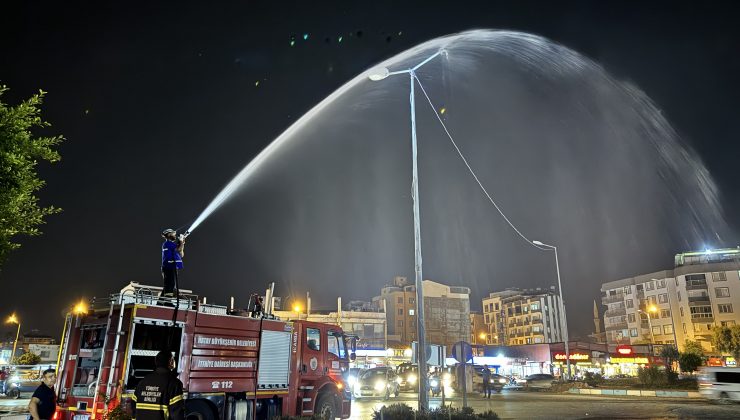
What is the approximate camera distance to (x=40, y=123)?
40.4 feet

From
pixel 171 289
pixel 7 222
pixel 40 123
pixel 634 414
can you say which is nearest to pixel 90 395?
pixel 171 289

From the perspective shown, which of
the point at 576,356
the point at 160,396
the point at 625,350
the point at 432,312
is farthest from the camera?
the point at 432,312

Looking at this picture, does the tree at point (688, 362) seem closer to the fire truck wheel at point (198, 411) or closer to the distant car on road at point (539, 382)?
the distant car on road at point (539, 382)

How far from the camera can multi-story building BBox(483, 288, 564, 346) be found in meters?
117

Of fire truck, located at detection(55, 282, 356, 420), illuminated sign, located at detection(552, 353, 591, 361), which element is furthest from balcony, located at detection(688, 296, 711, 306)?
fire truck, located at detection(55, 282, 356, 420)

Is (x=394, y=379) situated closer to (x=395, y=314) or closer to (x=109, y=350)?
(x=109, y=350)

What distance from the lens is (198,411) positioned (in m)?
11.6

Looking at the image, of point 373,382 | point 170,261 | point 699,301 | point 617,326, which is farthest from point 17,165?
point 617,326

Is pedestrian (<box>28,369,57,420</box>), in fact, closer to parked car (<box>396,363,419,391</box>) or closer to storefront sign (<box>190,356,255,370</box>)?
storefront sign (<box>190,356,255,370</box>)

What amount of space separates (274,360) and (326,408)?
2.94m

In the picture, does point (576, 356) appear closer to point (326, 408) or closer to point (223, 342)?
point (326, 408)

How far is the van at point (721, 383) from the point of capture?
24.6m

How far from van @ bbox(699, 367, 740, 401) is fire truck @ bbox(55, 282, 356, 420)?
22510mm

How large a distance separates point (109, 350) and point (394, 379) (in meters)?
23.7
